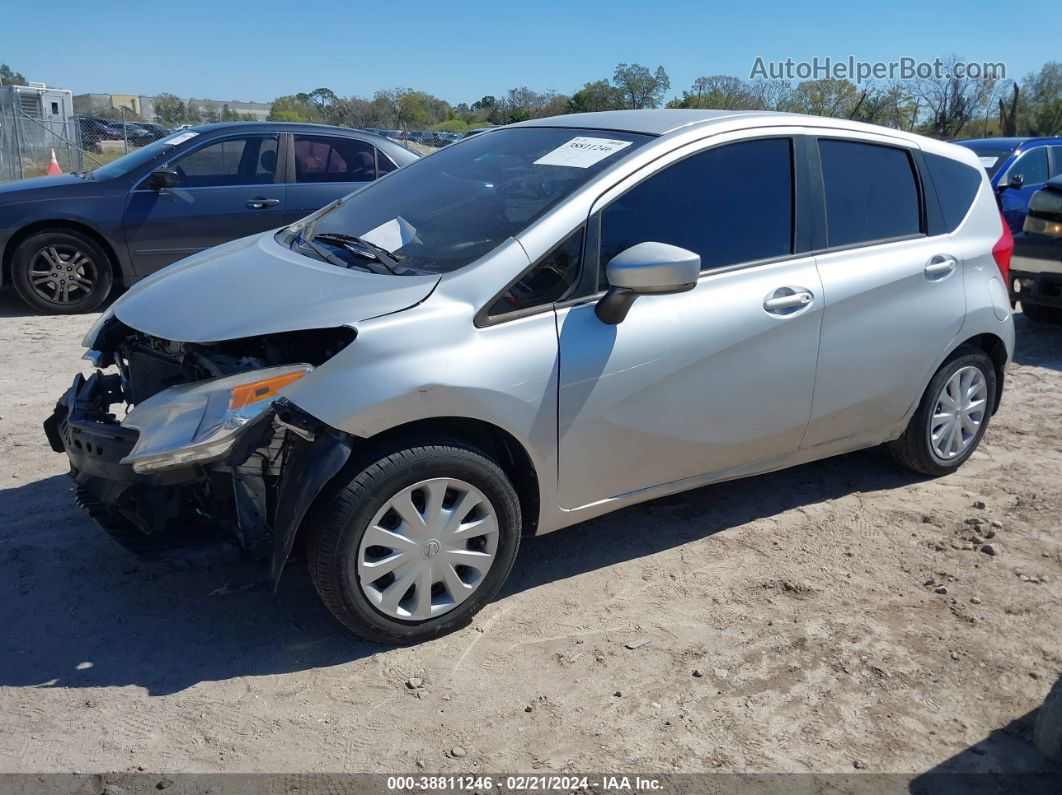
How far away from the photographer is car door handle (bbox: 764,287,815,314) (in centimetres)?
394

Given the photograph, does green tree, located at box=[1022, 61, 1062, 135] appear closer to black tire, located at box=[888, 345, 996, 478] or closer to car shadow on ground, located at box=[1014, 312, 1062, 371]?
car shadow on ground, located at box=[1014, 312, 1062, 371]

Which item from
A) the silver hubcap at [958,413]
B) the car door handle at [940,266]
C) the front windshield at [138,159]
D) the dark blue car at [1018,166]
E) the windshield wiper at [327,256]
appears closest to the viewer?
the windshield wiper at [327,256]

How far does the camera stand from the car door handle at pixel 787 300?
3.94 metres

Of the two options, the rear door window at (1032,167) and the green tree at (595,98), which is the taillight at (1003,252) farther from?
the green tree at (595,98)

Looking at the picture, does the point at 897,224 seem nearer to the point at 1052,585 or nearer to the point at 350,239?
the point at 1052,585

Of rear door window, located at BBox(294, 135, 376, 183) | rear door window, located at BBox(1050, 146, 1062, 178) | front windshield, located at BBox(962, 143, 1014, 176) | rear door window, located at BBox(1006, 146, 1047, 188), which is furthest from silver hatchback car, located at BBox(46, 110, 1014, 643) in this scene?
rear door window, located at BBox(1050, 146, 1062, 178)

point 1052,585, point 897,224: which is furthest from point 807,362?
point 1052,585

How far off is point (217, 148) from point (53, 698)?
6.50m

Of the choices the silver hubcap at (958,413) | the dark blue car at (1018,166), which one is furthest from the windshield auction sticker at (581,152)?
the dark blue car at (1018,166)

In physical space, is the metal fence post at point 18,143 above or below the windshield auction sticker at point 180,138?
above

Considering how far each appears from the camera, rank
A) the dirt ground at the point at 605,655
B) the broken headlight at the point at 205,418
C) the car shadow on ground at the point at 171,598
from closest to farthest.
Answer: the dirt ground at the point at 605,655
the broken headlight at the point at 205,418
the car shadow on ground at the point at 171,598

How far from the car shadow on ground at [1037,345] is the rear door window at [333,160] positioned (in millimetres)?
5973

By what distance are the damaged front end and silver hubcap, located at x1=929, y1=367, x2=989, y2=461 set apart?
3.21 meters

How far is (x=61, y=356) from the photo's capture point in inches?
271
